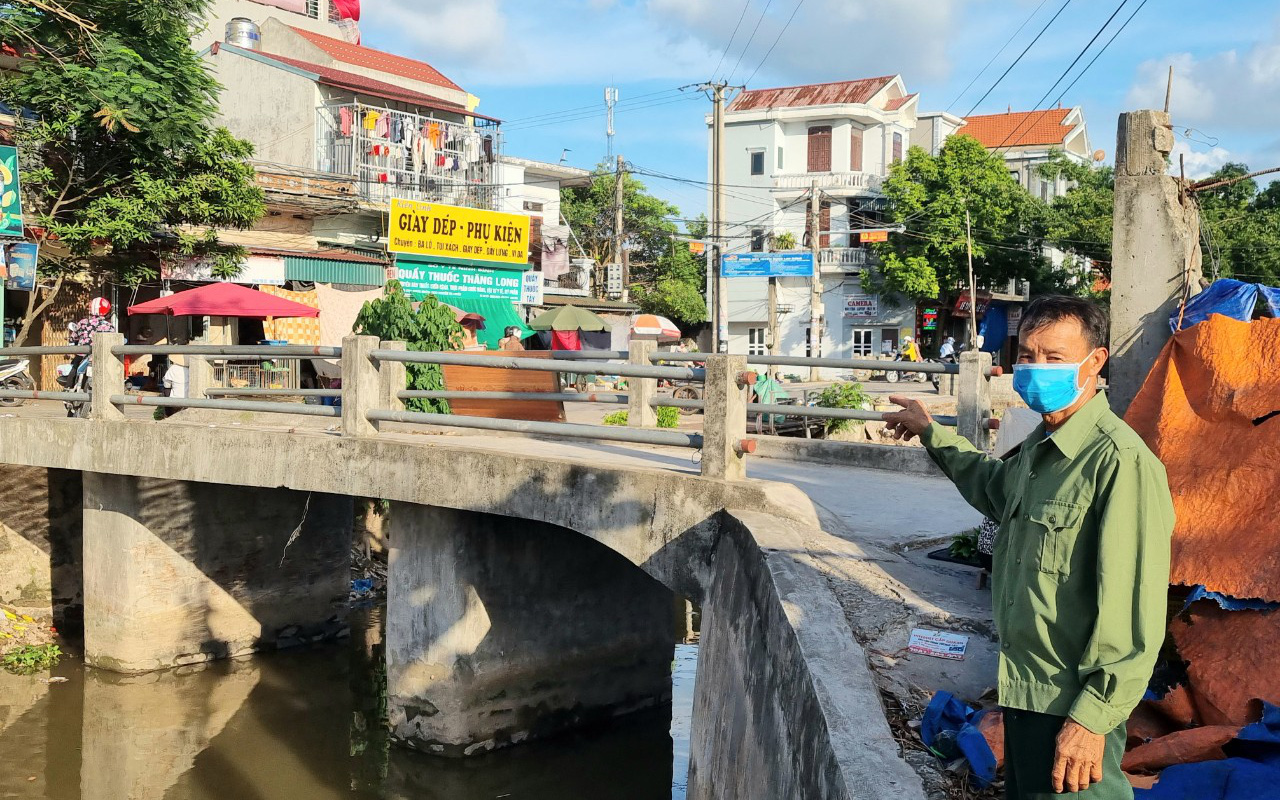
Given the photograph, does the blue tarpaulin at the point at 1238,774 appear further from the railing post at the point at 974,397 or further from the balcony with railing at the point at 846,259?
the balcony with railing at the point at 846,259

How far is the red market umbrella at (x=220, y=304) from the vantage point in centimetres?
1549

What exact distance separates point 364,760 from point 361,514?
19.5ft

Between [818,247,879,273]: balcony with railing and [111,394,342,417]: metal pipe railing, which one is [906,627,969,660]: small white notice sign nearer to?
[111,394,342,417]: metal pipe railing

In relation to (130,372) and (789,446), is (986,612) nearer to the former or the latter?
(789,446)

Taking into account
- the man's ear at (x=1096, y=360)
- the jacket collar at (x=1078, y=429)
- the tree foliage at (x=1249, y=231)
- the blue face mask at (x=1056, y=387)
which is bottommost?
the jacket collar at (x=1078, y=429)

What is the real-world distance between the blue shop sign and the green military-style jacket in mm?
26008

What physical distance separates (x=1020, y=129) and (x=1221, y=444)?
161 feet

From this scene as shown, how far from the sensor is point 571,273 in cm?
3384

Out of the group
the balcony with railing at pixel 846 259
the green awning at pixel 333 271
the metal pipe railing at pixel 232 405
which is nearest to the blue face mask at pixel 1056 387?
the metal pipe railing at pixel 232 405

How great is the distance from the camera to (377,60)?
103 ft

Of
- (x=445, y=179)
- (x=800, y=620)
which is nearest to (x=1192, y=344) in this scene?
(x=800, y=620)

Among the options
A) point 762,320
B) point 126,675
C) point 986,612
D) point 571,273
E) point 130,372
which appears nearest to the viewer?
point 986,612

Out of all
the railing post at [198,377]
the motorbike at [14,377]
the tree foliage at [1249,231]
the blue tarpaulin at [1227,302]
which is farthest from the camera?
the tree foliage at [1249,231]

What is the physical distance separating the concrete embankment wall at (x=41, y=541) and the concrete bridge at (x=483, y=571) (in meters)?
0.04
